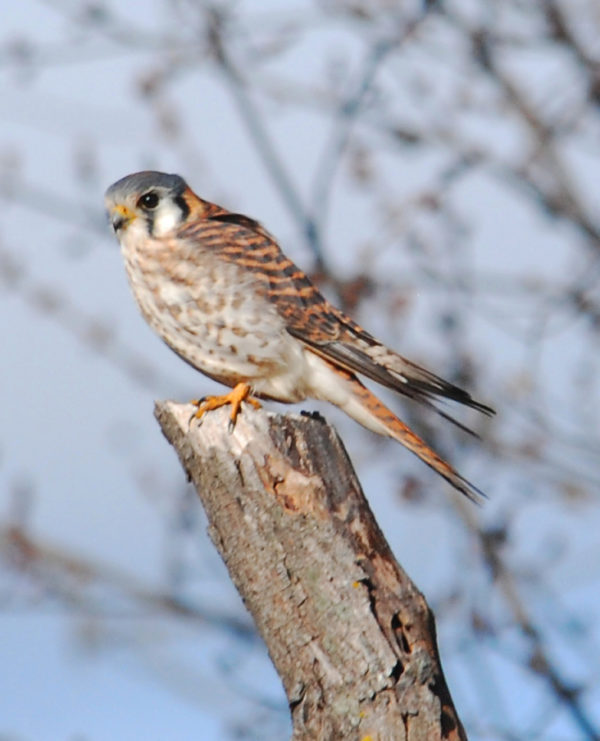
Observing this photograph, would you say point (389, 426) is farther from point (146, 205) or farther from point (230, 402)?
point (146, 205)

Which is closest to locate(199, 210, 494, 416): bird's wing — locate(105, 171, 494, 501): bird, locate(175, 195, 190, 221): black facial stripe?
locate(105, 171, 494, 501): bird

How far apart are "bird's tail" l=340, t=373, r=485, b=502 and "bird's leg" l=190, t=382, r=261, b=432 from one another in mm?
411

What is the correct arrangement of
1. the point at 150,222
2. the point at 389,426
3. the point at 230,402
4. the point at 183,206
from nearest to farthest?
1. the point at 230,402
2. the point at 389,426
3. the point at 150,222
4. the point at 183,206

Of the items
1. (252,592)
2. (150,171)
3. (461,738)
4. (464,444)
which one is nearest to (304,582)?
(252,592)

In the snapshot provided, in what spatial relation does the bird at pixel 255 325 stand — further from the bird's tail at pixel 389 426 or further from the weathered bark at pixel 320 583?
the weathered bark at pixel 320 583

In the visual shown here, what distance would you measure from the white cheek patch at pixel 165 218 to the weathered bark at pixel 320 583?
1.12 meters

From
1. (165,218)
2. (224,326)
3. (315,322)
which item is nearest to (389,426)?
(315,322)

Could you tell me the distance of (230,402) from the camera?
3395mm

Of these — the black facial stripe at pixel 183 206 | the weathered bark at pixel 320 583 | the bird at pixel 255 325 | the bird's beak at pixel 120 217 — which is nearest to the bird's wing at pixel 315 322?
the bird at pixel 255 325

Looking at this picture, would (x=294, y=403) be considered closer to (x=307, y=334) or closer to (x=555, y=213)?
(x=307, y=334)

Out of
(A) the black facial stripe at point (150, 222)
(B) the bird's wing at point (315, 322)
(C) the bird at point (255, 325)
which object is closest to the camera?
(B) the bird's wing at point (315, 322)

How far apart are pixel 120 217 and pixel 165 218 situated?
0.15m

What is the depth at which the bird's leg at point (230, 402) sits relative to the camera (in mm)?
3258

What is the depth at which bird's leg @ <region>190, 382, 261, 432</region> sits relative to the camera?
3258 millimetres
